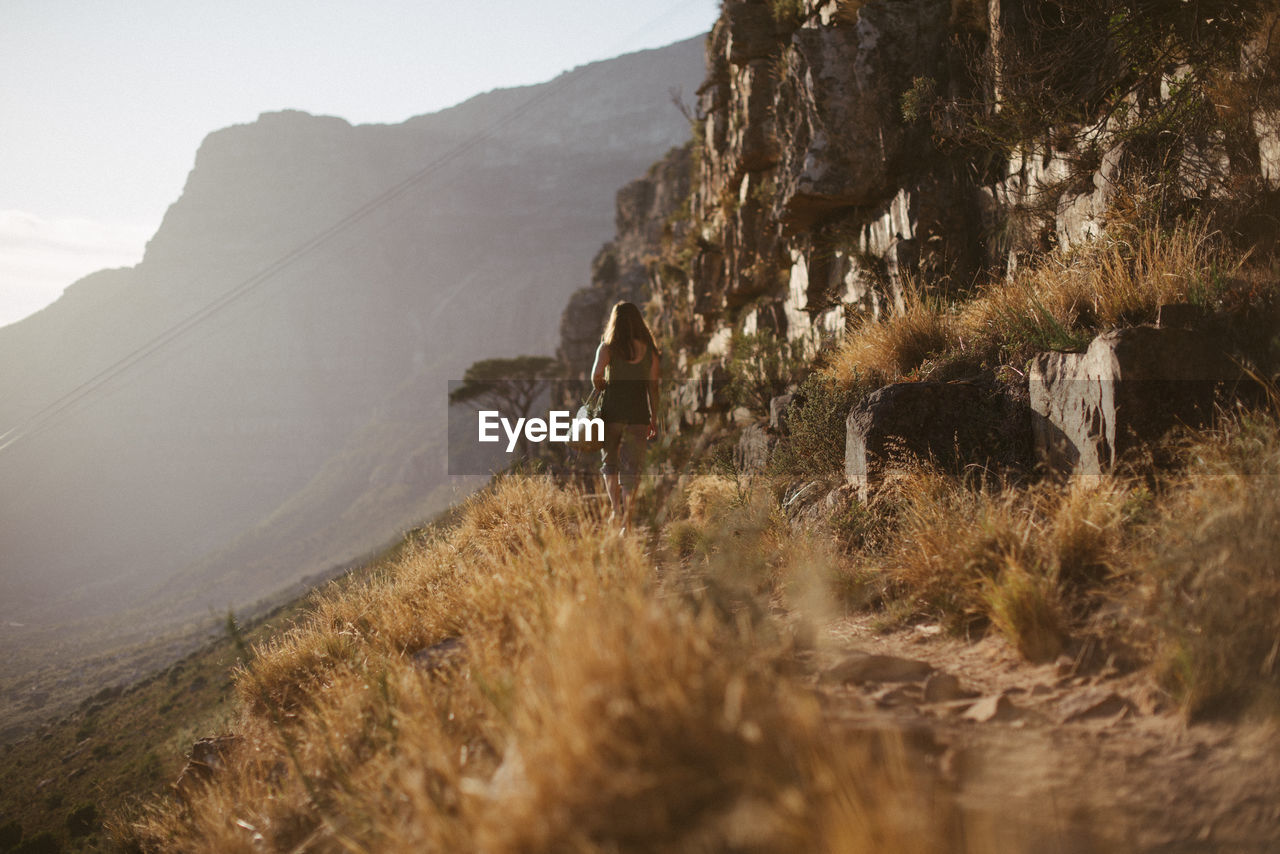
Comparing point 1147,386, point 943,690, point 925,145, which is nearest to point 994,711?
point 943,690

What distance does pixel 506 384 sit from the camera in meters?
Result: 33.1

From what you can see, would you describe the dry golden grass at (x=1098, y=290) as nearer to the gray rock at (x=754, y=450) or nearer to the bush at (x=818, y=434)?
the bush at (x=818, y=434)

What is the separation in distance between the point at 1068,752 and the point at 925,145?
8106 millimetres

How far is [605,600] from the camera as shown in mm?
2209

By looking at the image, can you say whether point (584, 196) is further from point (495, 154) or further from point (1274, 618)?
point (1274, 618)

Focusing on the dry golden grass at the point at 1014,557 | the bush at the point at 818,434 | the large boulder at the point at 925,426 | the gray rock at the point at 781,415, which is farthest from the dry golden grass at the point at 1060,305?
the dry golden grass at the point at 1014,557

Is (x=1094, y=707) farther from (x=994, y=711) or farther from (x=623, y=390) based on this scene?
(x=623, y=390)

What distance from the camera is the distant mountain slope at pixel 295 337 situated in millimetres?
93500

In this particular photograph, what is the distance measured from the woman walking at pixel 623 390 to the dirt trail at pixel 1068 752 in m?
3.19

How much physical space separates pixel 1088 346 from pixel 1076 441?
657mm

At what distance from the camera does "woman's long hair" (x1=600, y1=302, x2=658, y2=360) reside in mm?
5691

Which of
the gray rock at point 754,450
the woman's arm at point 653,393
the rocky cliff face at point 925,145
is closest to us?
the rocky cliff face at point 925,145

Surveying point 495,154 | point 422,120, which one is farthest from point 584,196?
point 422,120

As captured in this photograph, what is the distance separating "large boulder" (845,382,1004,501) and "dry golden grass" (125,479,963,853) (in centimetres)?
212
